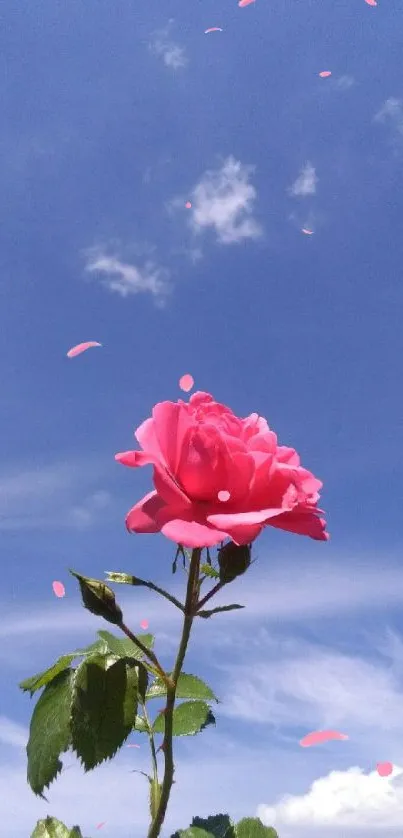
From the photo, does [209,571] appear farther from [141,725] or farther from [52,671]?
[141,725]

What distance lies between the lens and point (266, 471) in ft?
7.14

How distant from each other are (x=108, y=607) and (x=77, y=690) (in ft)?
0.84

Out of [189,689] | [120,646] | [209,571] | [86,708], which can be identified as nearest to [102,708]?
[86,708]

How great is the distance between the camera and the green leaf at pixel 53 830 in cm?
298

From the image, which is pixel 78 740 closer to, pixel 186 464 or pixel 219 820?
pixel 186 464

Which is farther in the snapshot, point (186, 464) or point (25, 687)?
point (25, 687)

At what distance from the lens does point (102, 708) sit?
216 centimetres

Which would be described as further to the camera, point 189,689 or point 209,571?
point 189,689

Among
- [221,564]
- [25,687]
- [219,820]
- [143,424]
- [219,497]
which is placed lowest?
[219,820]

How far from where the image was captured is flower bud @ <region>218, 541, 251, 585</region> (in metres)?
2.12

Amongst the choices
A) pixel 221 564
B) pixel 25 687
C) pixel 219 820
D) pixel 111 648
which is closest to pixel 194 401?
pixel 221 564

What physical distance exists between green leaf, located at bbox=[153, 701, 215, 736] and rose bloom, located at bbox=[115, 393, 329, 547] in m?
0.87

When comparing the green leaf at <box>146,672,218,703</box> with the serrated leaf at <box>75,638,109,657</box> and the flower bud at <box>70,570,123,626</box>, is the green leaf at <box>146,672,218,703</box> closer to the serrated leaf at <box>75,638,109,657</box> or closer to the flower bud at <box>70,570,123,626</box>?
the serrated leaf at <box>75,638,109,657</box>

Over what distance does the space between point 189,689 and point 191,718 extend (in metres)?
0.10
